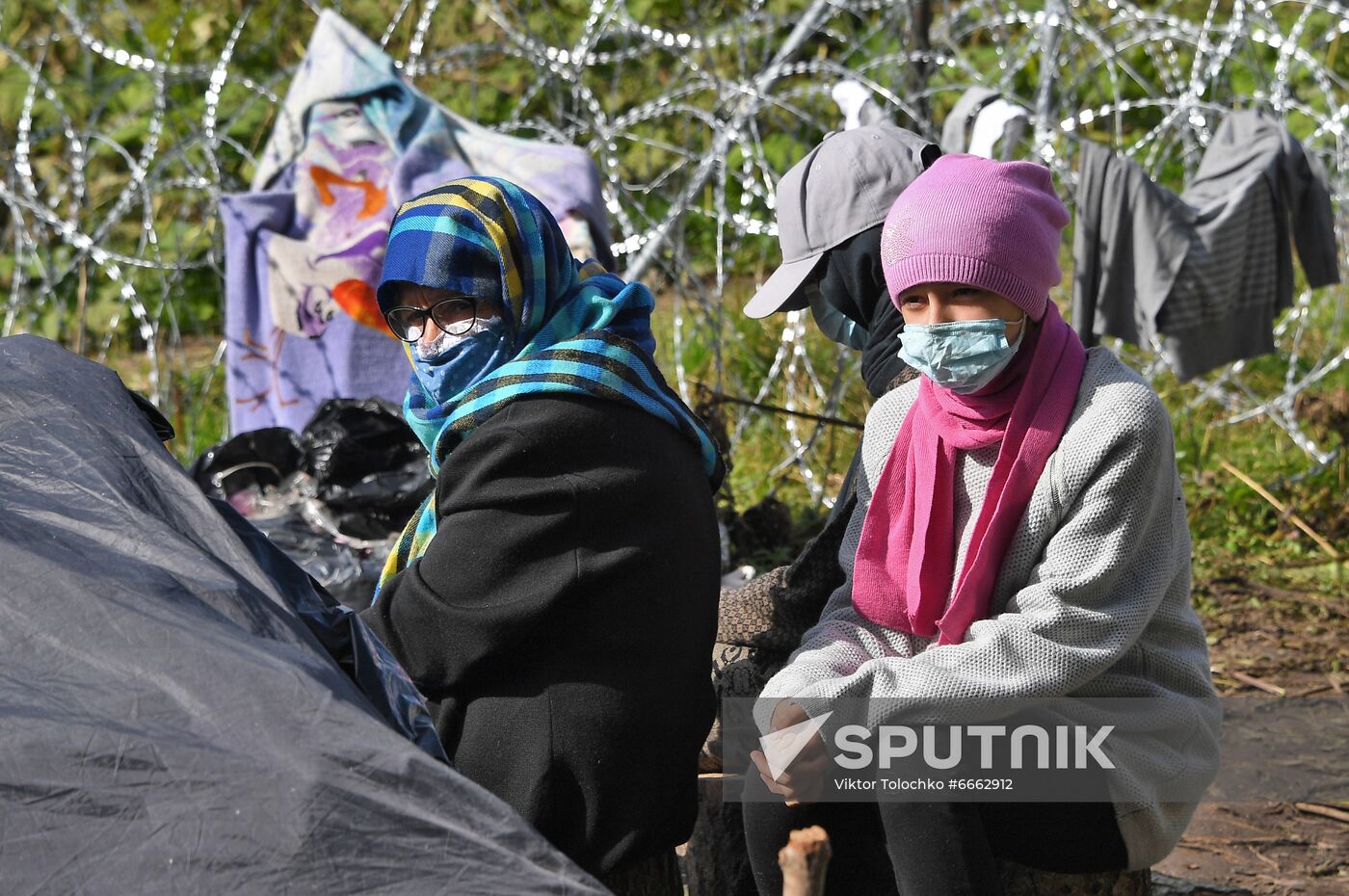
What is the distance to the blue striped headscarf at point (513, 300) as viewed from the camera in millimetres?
2334

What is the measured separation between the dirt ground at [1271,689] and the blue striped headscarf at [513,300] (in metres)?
1.60

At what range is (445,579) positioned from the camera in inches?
88.0

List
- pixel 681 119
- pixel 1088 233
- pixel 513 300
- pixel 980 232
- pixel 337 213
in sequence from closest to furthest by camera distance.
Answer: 1. pixel 980 232
2. pixel 513 300
3. pixel 1088 233
4. pixel 337 213
5. pixel 681 119

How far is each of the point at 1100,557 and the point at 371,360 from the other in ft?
10.6

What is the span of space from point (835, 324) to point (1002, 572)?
1.08 meters

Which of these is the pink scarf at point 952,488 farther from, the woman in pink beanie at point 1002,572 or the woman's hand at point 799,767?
the woman's hand at point 799,767

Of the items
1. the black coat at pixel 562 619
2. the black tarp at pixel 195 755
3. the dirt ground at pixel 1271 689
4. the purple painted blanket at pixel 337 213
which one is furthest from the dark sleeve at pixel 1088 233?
the black tarp at pixel 195 755

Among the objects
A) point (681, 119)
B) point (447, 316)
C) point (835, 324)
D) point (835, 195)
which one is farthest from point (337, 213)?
point (681, 119)

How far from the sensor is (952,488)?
2.34 metres

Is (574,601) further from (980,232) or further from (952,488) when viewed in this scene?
(980,232)

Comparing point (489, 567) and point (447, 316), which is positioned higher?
point (447, 316)

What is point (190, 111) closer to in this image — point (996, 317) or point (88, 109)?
point (88, 109)
